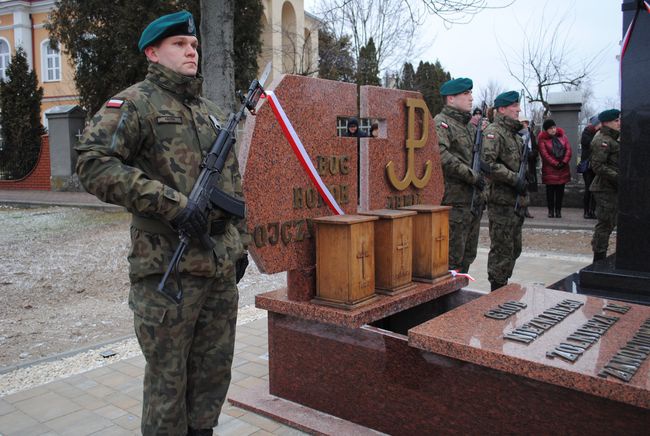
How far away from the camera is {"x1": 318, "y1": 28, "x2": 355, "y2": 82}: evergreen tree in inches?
735

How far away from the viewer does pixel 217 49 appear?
8.50m

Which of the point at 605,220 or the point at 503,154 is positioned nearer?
the point at 503,154

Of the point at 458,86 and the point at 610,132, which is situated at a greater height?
the point at 458,86

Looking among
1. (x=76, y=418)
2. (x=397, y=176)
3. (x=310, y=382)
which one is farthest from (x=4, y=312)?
(x=397, y=176)

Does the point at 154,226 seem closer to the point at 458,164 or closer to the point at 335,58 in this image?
the point at 458,164

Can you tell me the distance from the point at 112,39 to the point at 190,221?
51.8 ft

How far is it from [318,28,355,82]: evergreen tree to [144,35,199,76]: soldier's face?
52.1 feet

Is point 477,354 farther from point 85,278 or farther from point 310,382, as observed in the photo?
point 85,278

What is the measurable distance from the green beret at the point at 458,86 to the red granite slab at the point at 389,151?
757 millimetres

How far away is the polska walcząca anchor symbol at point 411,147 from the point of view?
12.8 ft

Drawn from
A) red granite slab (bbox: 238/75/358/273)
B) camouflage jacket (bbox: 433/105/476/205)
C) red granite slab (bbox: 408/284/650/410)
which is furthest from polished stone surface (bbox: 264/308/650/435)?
camouflage jacket (bbox: 433/105/476/205)

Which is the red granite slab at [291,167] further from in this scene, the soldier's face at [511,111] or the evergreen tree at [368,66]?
the evergreen tree at [368,66]

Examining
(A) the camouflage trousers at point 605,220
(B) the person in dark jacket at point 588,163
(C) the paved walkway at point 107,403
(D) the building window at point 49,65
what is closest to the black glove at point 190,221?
(C) the paved walkway at point 107,403

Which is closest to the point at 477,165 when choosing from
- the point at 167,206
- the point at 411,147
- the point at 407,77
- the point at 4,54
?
the point at 411,147
